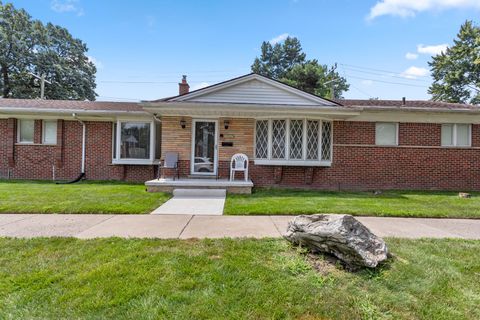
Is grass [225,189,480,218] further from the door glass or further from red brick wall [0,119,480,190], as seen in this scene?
the door glass

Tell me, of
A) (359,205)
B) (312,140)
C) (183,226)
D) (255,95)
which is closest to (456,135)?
(312,140)

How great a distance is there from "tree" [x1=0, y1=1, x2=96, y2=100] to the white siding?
2579 centimetres

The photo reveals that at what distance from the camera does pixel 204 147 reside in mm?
10242

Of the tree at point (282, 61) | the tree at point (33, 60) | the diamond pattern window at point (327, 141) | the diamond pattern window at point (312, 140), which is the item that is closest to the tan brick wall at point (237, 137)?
the diamond pattern window at point (312, 140)

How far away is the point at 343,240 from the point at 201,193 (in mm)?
5885

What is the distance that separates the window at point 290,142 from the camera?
385 inches

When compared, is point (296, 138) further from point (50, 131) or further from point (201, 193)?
point (50, 131)

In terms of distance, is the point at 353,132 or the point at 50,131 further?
the point at 50,131

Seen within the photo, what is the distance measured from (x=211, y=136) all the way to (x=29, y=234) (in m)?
6.54

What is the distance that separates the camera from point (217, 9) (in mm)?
13523

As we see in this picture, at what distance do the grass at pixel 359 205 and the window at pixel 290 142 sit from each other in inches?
57.1

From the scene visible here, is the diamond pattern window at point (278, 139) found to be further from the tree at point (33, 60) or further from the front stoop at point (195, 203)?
the tree at point (33, 60)

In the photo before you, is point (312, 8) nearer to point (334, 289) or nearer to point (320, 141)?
point (320, 141)

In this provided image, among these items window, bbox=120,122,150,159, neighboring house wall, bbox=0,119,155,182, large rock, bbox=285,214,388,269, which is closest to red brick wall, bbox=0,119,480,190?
window, bbox=120,122,150,159
